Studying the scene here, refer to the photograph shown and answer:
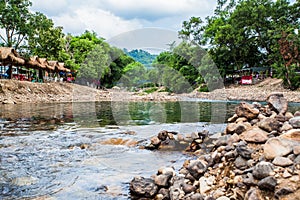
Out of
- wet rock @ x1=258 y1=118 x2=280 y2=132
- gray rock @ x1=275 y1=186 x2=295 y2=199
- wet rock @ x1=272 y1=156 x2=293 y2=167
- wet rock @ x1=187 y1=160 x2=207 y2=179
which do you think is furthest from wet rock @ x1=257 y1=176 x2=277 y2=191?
wet rock @ x1=258 y1=118 x2=280 y2=132

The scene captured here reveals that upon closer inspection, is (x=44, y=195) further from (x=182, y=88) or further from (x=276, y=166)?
(x=182, y=88)

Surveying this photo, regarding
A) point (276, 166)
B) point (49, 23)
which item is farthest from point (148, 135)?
point (49, 23)

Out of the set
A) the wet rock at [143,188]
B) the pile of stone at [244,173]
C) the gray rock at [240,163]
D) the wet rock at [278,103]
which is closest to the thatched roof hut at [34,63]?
the wet rock at [278,103]

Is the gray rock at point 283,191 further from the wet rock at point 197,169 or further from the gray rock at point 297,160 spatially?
the wet rock at point 197,169

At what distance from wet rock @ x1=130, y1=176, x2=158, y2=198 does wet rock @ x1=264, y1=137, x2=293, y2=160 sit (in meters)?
2.08

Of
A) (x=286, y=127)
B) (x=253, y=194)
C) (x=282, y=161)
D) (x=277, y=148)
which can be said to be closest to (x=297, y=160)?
(x=282, y=161)

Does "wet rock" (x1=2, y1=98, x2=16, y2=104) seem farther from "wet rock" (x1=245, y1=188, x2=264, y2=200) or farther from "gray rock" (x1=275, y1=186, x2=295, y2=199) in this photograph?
"gray rock" (x1=275, y1=186, x2=295, y2=199)

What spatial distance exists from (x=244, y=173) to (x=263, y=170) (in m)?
0.48

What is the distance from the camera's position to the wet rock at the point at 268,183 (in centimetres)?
410

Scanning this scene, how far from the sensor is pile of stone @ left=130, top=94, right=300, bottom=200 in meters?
4.17

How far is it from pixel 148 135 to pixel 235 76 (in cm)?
4724

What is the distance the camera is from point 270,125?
20.6 feet

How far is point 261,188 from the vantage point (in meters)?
4.21

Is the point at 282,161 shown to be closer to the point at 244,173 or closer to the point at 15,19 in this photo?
the point at 244,173
